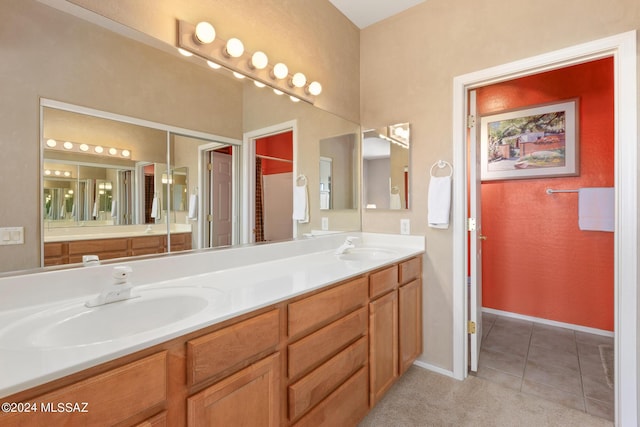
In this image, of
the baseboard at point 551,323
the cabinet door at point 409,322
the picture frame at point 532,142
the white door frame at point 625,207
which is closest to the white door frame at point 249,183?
the cabinet door at point 409,322

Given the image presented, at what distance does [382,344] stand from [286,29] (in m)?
1.99

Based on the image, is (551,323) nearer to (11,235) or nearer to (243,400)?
(243,400)

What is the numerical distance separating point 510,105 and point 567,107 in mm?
451

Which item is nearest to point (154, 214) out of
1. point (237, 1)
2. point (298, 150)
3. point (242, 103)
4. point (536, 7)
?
point (242, 103)

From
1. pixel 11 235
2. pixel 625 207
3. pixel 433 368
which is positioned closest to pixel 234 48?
pixel 11 235

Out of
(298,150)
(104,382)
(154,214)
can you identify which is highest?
(298,150)

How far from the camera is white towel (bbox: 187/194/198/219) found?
145 centimetres

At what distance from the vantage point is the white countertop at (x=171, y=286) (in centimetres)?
64

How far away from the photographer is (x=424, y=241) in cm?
221

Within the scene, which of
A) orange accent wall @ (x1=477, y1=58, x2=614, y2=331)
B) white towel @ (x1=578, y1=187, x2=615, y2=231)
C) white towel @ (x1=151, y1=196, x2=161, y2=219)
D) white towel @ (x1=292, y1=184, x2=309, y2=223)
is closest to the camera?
white towel @ (x1=151, y1=196, x2=161, y2=219)

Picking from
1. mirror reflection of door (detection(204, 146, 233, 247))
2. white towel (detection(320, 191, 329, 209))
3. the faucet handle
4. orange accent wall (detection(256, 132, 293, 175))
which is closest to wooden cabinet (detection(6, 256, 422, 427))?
the faucet handle

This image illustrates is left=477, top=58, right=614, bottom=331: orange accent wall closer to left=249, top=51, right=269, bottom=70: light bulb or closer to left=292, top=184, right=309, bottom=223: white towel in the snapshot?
left=292, top=184, right=309, bottom=223: white towel

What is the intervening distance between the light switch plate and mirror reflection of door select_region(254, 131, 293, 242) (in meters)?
0.97

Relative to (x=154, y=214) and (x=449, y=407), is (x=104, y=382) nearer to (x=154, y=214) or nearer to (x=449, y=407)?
(x=154, y=214)
